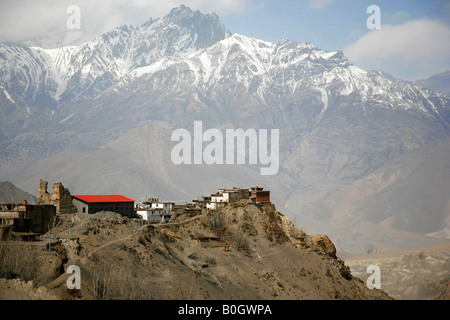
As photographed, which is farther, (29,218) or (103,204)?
(103,204)

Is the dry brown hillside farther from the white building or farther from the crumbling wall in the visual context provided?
the crumbling wall

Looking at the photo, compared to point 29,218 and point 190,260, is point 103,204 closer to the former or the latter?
point 29,218

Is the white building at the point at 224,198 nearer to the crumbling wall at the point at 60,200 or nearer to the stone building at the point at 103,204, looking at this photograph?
the stone building at the point at 103,204

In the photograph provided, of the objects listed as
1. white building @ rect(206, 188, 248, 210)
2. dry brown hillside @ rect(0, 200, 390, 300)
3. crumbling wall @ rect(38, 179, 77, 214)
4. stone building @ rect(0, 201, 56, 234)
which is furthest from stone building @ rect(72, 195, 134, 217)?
white building @ rect(206, 188, 248, 210)

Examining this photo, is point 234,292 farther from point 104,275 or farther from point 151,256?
point 104,275

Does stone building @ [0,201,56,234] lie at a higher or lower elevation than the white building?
lower

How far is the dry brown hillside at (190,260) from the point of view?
256 ft

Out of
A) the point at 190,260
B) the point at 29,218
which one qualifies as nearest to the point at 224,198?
the point at 190,260

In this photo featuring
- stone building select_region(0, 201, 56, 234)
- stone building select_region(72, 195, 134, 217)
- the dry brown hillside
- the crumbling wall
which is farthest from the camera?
stone building select_region(72, 195, 134, 217)

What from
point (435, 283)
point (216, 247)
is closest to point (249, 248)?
point (216, 247)

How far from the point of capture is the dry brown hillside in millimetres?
78125

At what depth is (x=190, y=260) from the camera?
97062 millimetres

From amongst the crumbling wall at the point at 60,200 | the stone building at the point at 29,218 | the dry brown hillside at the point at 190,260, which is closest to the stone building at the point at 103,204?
the crumbling wall at the point at 60,200

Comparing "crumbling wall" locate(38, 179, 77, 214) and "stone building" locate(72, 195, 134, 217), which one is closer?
"crumbling wall" locate(38, 179, 77, 214)
